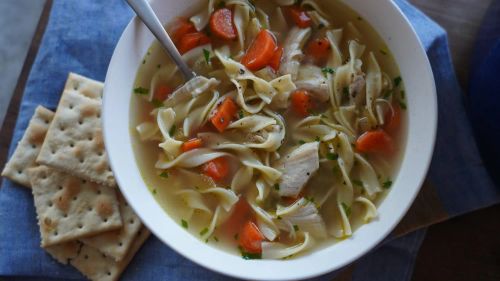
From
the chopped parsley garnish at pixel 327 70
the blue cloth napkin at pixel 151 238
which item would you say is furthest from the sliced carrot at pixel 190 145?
the chopped parsley garnish at pixel 327 70

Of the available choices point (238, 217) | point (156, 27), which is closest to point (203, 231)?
point (238, 217)

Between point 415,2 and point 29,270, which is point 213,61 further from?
point 29,270

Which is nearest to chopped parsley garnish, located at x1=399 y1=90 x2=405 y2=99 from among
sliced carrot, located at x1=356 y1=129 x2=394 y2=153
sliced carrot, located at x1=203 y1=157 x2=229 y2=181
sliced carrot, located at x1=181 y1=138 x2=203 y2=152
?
sliced carrot, located at x1=356 y1=129 x2=394 y2=153

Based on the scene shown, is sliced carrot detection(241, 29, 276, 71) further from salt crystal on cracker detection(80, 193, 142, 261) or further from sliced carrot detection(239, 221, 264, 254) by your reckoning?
salt crystal on cracker detection(80, 193, 142, 261)

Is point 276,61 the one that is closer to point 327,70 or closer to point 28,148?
point 327,70

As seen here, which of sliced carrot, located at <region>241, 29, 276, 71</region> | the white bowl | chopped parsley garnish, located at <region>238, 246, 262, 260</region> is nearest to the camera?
the white bowl

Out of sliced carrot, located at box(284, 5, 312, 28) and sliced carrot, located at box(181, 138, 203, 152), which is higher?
sliced carrot, located at box(284, 5, 312, 28)
